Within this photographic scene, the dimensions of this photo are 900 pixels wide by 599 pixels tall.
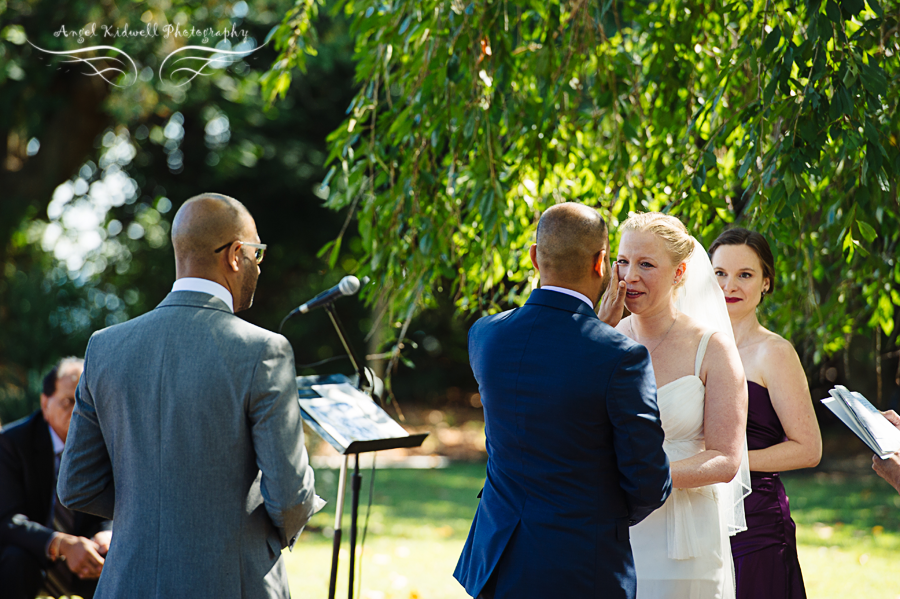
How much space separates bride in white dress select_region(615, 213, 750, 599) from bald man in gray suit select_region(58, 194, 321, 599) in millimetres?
1202

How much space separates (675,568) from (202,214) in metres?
1.91

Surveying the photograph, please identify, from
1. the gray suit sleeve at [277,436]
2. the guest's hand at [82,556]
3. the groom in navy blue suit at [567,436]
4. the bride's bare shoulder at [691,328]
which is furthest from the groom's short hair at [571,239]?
the guest's hand at [82,556]

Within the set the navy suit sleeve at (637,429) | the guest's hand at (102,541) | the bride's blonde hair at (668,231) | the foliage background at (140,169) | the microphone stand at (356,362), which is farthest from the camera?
the foliage background at (140,169)

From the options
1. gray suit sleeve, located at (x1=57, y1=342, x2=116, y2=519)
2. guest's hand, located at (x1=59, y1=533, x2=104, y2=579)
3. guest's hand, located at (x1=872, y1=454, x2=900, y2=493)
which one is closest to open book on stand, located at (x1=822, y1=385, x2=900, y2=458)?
guest's hand, located at (x1=872, y1=454, x2=900, y2=493)

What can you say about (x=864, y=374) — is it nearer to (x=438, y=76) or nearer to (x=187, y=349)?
(x=438, y=76)

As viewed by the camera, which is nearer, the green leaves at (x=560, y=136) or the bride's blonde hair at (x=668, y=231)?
the bride's blonde hair at (x=668, y=231)

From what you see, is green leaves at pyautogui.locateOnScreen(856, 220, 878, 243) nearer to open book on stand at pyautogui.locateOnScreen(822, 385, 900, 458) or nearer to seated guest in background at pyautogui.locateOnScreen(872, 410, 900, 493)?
open book on stand at pyautogui.locateOnScreen(822, 385, 900, 458)

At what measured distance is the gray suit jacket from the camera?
2172 millimetres

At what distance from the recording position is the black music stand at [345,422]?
321 cm

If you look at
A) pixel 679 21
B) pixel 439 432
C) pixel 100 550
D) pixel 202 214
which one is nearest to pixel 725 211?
pixel 679 21

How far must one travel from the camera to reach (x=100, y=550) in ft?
13.1

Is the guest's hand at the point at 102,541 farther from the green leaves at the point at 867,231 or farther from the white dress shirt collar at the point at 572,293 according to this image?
the green leaves at the point at 867,231

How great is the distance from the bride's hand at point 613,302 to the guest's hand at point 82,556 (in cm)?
285

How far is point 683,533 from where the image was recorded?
8.63 feet
